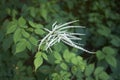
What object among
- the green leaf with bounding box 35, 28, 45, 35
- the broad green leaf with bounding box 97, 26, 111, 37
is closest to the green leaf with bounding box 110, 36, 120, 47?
the broad green leaf with bounding box 97, 26, 111, 37

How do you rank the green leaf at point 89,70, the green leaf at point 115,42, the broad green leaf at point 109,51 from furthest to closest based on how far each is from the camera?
the green leaf at point 115,42 < the broad green leaf at point 109,51 < the green leaf at point 89,70

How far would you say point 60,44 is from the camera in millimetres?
1896

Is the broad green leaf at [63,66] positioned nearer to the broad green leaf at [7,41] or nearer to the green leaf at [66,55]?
the green leaf at [66,55]

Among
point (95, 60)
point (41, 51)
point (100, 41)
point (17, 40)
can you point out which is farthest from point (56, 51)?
point (100, 41)

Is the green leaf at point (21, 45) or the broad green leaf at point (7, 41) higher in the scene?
the broad green leaf at point (7, 41)

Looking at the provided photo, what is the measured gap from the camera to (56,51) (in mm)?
1877

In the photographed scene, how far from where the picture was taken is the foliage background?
189 cm

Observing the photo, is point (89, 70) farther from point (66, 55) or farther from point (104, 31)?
point (104, 31)

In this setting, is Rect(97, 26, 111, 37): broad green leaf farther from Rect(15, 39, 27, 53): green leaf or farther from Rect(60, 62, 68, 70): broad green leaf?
Rect(15, 39, 27, 53): green leaf

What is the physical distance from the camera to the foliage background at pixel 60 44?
1.89m

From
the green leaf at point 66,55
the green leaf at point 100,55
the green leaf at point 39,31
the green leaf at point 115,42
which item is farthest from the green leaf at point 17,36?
the green leaf at point 115,42

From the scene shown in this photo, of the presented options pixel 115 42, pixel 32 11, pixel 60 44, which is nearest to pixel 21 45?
pixel 60 44

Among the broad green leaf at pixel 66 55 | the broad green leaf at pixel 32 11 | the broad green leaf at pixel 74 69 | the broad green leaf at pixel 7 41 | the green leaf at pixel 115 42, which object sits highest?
the broad green leaf at pixel 32 11

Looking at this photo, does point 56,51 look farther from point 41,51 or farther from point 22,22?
point 22,22
